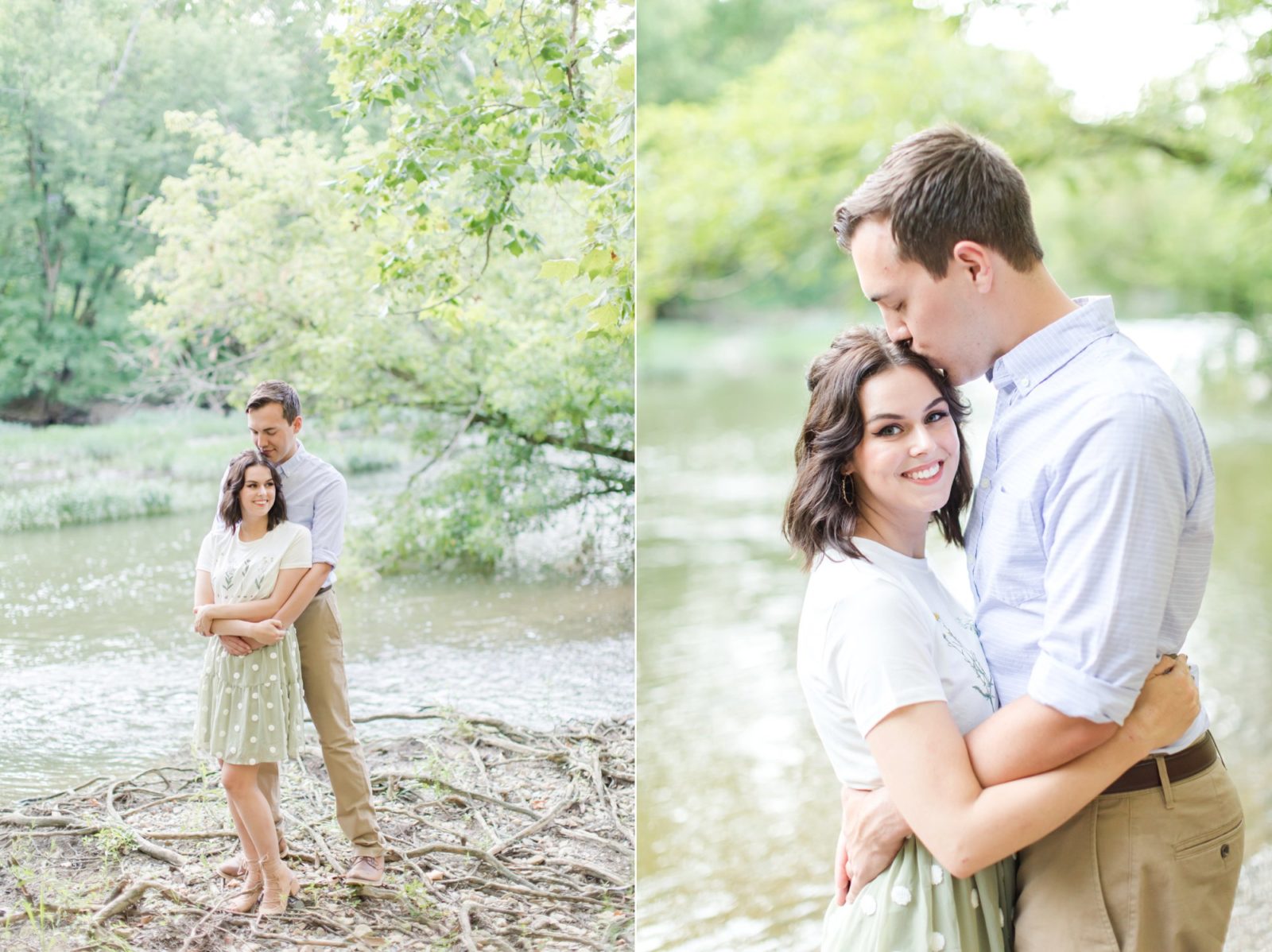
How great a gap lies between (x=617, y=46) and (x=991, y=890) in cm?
170

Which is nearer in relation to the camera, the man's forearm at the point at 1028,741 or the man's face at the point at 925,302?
the man's forearm at the point at 1028,741

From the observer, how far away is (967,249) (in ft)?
3.93

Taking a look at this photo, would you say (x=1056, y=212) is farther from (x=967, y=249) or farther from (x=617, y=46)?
(x=967, y=249)

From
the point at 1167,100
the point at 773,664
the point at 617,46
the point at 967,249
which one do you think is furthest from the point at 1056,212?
the point at 967,249

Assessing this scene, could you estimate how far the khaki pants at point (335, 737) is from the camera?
2.21 metres

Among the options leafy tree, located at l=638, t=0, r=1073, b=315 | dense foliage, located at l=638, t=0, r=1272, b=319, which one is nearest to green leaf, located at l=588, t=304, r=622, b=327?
dense foliage, located at l=638, t=0, r=1272, b=319

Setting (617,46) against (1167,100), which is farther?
(1167,100)

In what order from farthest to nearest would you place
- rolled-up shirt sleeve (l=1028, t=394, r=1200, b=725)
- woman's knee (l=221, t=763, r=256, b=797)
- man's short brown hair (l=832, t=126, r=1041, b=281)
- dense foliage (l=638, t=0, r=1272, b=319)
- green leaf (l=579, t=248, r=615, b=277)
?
dense foliage (l=638, t=0, r=1272, b=319) → green leaf (l=579, t=248, r=615, b=277) → woman's knee (l=221, t=763, r=256, b=797) → man's short brown hair (l=832, t=126, r=1041, b=281) → rolled-up shirt sleeve (l=1028, t=394, r=1200, b=725)

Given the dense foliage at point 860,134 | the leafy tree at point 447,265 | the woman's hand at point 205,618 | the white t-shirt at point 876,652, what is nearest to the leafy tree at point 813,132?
the dense foliage at point 860,134

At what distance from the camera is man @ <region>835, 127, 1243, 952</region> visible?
1.09m

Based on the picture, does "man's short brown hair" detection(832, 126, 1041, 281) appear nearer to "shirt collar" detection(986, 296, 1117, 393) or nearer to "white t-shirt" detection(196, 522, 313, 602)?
"shirt collar" detection(986, 296, 1117, 393)

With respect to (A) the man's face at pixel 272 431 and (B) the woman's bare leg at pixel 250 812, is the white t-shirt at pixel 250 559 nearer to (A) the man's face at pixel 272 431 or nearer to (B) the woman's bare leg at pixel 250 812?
(A) the man's face at pixel 272 431

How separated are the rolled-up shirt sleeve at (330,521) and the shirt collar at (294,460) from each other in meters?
0.06

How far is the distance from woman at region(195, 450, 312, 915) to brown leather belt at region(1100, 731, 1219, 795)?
1.42 metres
